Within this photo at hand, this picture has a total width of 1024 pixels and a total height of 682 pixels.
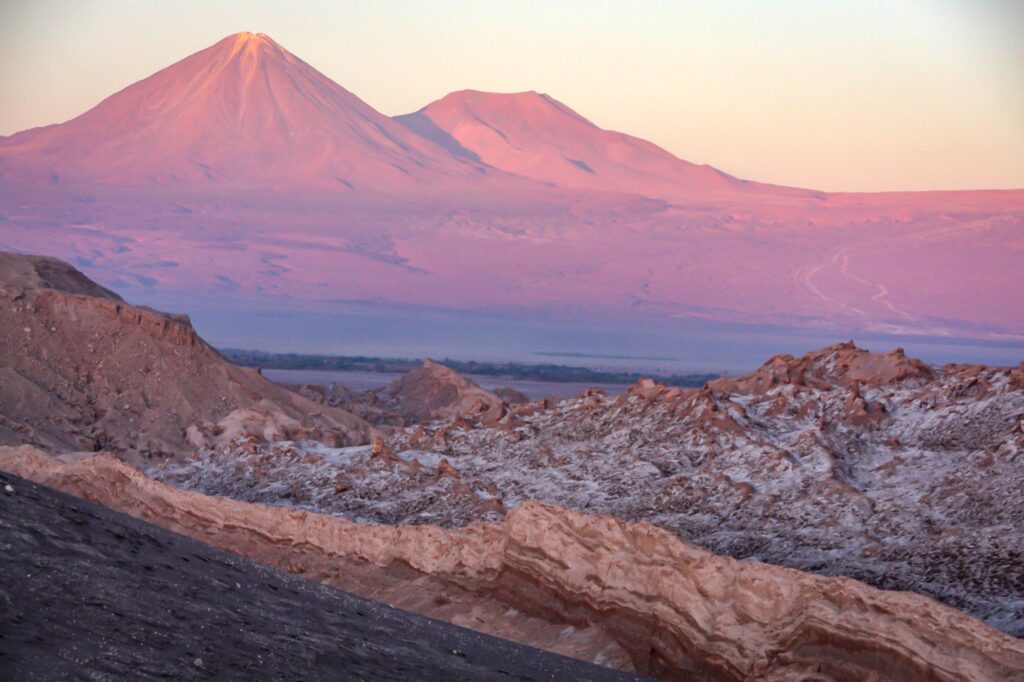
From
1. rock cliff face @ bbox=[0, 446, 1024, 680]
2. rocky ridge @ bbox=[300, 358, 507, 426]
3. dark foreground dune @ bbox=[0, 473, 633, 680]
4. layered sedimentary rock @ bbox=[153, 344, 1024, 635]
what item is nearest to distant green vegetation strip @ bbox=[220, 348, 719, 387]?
rocky ridge @ bbox=[300, 358, 507, 426]

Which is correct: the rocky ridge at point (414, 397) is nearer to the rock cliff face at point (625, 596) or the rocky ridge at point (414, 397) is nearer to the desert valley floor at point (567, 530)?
the desert valley floor at point (567, 530)

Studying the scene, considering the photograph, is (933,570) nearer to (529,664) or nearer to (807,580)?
(807,580)

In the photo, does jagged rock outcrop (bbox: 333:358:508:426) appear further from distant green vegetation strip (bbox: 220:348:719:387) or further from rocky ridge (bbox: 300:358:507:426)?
distant green vegetation strip (bbox: 220:348:719:387)

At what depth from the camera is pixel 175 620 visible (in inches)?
262

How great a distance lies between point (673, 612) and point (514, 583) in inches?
81.7

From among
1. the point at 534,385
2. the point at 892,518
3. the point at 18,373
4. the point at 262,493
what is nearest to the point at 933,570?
the point at 892,518

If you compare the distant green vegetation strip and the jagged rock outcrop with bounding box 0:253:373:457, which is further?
the distant green vegetation strip

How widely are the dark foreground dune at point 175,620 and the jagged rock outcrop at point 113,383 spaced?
1016 centimetres

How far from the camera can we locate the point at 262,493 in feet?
51.6

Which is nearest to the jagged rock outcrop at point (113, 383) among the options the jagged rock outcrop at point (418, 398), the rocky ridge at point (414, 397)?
the rocky ridge at point (414, 397)

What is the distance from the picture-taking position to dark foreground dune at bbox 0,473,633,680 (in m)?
5.91

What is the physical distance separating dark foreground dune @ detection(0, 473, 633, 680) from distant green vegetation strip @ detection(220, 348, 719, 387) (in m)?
45.4

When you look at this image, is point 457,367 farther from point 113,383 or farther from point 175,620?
point 175,620

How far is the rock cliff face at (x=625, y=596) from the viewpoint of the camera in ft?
26.0
